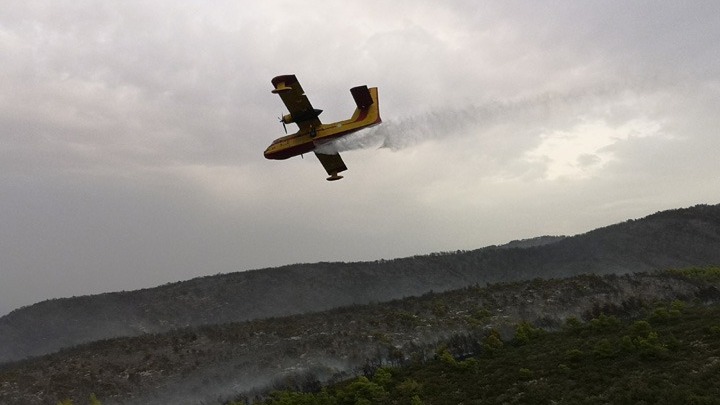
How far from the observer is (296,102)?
115 ft

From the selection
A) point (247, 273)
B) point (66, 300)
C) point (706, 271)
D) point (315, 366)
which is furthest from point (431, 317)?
point (66, 300)

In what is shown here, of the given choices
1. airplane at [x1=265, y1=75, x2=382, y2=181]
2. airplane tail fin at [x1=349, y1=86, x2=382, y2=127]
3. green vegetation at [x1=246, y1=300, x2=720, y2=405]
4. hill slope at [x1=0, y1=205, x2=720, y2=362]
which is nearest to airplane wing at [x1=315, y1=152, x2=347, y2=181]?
airplane at [x1=265, y1=75, x2=382, y2=181]

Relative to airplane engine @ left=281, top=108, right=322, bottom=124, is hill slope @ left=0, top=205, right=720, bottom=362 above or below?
below

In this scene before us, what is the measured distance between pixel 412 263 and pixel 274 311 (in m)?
27.6

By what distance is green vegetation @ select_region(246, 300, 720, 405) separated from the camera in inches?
784

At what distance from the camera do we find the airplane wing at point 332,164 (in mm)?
41469

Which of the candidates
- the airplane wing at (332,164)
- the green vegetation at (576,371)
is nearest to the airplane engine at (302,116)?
the airplane wing at (332,164)

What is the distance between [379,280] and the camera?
Answer: 86.1m

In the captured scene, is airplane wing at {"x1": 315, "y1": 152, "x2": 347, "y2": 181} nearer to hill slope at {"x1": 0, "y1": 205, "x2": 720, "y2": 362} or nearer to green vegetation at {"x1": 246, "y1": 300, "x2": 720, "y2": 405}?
green vegetation at {"x1": 246, "y1": 300, "x2": 720, "y2": 405}

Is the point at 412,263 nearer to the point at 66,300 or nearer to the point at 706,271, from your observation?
the point at 706,271

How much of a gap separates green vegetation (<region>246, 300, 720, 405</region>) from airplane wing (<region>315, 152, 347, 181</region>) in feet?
55.9

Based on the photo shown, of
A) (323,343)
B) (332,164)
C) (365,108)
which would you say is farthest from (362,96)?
(323,343)

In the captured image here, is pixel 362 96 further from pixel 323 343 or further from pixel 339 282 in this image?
pixel 339 282

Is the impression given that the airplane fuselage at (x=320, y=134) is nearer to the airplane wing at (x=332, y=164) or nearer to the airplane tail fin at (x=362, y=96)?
the airplane tail fin at (x=362, y=96)
